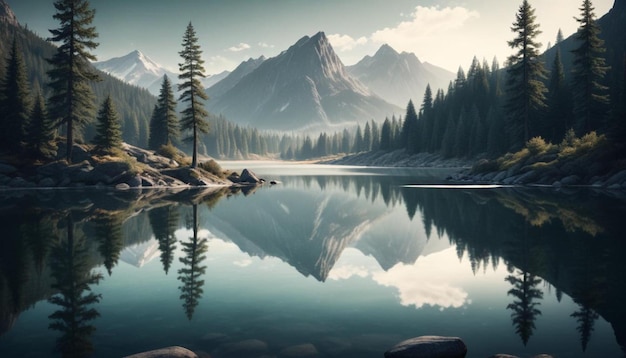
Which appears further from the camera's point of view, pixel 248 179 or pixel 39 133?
pixel 248 179

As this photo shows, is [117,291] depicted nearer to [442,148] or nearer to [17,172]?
[17,172]

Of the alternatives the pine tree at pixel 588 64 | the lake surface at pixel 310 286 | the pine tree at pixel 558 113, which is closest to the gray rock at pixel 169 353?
the lake surface at pixel 310 286

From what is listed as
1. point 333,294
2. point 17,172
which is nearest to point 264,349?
point 333,294

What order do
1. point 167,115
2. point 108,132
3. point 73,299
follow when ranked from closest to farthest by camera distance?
point 73,299 < point 108,132 < point 167,115

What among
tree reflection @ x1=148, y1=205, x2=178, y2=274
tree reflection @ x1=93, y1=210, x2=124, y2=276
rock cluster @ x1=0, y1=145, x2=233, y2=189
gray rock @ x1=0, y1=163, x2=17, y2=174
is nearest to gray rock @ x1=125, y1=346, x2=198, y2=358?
tree reflection @ x1=148, y1=205, x2=178, y2=274

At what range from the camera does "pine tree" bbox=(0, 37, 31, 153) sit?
43.4m

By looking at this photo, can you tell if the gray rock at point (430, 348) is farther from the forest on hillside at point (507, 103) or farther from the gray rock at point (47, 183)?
the gray rock at point (47, 183)

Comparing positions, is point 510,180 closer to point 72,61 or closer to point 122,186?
point 122,186

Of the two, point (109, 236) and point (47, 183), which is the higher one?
point (47, 183)

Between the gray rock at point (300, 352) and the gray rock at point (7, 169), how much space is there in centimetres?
4371

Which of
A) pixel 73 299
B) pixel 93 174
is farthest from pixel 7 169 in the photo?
pixel 73 299

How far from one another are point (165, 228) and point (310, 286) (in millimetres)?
9561

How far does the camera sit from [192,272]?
10.6 m

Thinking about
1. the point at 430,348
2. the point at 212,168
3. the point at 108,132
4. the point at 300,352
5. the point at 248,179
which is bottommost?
the point at 300,352
